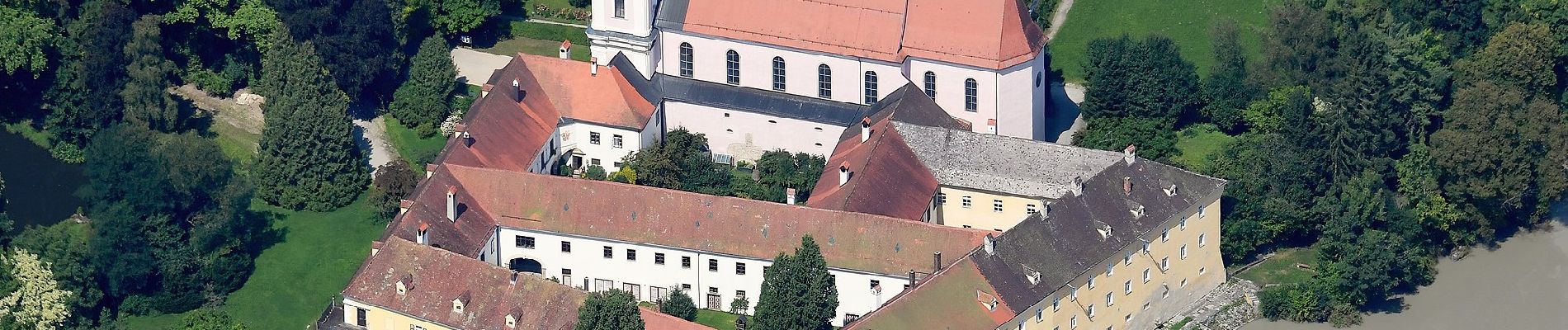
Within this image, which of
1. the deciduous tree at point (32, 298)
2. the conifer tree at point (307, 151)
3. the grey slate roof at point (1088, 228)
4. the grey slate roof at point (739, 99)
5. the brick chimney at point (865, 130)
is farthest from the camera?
the grey slate roof at point (739, 99)

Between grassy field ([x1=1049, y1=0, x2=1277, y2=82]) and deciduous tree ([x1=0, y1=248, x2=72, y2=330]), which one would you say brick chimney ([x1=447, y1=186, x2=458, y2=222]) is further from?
grassy field ([x1=1049, y1=0, x2=1277, y2=82])

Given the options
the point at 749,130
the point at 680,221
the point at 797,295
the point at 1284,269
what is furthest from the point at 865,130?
the point at 1284,269

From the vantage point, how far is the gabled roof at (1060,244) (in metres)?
114

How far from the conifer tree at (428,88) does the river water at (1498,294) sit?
38.4m

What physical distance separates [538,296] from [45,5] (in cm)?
3662

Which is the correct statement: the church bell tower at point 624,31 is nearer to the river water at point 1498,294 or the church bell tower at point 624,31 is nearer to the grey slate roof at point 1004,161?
the grey slate roof at point 1004,161

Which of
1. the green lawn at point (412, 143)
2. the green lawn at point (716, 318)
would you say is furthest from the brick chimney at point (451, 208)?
the green lawn at point (412, 143)

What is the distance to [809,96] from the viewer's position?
13462 cm

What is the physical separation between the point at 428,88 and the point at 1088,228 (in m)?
35.3

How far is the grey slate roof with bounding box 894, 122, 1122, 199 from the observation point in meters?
125

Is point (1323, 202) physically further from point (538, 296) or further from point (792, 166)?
point (538, 296)

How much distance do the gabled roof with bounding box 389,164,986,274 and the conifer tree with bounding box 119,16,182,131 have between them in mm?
19273

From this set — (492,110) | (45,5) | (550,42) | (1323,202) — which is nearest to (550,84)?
(492,110)

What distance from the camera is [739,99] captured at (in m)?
135
